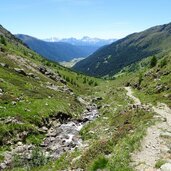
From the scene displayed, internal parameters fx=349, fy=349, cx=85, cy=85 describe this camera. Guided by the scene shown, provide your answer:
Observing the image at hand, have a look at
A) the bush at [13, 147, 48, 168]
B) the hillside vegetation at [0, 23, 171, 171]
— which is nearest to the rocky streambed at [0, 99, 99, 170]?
the hillside vegetation at [0, 23, 171, 171]

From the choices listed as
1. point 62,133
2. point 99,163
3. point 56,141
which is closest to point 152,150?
point 99,163

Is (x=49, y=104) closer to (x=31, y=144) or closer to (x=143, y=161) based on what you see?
(x=31, y=144)

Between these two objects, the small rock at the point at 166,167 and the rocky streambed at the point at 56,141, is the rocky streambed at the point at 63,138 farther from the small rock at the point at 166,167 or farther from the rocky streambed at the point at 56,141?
the small rock at the point at 166,167

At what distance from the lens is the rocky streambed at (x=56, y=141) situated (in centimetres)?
4128

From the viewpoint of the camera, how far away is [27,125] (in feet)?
Result: 176

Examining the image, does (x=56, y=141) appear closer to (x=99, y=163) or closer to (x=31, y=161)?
(x=31, y=161)

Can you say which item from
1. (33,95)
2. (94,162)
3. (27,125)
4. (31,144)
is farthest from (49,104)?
(94,162)

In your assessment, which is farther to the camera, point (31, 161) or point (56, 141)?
point (56, 141)

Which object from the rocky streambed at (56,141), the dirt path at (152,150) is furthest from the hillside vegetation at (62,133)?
the dirt path at (152,150)

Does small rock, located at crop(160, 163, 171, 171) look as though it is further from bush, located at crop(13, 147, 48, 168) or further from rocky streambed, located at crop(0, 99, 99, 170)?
rocky streambed, located at crop(0, 99, 99, 170)

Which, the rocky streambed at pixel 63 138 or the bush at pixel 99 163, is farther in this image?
the rocky streambed at pixel 63 138

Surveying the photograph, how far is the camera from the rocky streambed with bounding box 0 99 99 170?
41.3 meters

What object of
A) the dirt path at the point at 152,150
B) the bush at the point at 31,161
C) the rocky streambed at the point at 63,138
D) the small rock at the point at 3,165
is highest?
the dirt path at the point at 152,150

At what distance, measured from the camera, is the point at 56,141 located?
49.8 metres
